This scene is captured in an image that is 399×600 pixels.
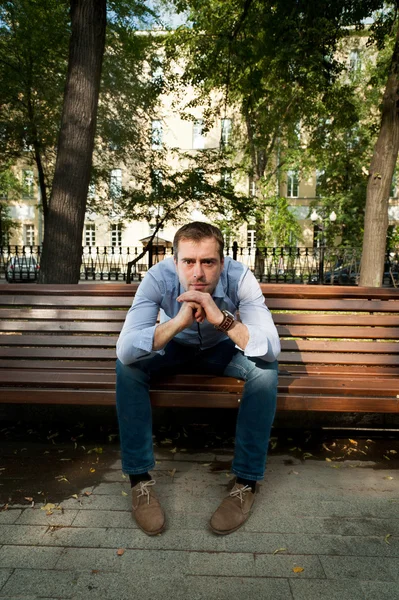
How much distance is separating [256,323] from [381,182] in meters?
6.83

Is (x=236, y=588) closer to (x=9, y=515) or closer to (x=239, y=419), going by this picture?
(x=239, y=419)

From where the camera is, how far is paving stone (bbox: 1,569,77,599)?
1.91 metres

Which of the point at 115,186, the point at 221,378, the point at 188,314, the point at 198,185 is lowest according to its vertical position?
the point at 221,378

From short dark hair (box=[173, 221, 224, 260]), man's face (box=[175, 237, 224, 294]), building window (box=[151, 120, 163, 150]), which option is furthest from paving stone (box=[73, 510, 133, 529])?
building window (box=[151, 120, 163, 150])

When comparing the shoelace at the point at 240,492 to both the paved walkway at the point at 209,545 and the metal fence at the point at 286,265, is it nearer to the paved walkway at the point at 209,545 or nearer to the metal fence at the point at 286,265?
the paved walkway at the point at 209,545

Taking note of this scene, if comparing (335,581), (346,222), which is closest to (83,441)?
(335,581)

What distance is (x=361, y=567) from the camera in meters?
2.09

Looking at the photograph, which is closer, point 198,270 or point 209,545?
point 209,545

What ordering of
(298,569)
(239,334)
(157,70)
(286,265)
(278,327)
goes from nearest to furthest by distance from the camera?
1. (298,569)
2. (239,334)
3. (278,327)
4. (157,70)
5. (286,265)

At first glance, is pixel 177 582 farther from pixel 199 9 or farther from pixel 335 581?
pixel 199 9

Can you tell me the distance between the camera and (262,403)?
2.55 meters

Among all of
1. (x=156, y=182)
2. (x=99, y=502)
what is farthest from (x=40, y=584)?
(x=156, y=182)

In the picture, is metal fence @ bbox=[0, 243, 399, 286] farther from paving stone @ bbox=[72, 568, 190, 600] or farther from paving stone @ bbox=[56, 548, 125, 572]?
paving stone @ bbox=[72, 568, 190, 600]

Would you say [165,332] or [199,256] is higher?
[199,256]
